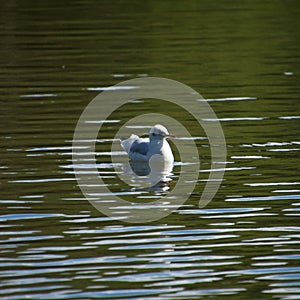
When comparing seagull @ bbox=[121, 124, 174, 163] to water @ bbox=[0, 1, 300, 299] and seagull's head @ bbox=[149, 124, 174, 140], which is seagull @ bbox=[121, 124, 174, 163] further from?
water @ bbox=[0, 1, 300, 299]

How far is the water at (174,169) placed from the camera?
1145 cm

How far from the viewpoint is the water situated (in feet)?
37.6

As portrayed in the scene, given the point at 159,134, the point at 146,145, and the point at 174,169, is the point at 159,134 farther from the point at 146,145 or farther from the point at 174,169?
A: the point at 174,169

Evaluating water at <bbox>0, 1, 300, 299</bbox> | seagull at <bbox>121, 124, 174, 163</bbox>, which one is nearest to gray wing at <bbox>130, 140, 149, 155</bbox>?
seagull at <bbox>121, 124, 174, 163</bbox>

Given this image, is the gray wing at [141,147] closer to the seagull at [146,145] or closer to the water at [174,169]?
the seagull at [146,145]

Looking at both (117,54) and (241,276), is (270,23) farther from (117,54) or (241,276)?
(241,276)

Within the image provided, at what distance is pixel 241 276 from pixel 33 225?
3.18m

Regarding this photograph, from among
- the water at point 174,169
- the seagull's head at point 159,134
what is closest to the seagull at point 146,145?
the seagull's head at point 159,134

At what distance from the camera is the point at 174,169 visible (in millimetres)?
17172

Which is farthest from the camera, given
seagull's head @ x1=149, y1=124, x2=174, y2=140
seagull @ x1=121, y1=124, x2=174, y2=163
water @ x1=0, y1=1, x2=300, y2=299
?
seagull's head @ x1=149, y1=124, x2=174, y2=140

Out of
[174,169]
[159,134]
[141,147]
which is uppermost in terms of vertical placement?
[159,134]

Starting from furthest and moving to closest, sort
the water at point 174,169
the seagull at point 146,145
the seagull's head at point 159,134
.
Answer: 1. the seagull's head at point 159,134
2. the seagull at point 146,145
3. the water at point 174,169

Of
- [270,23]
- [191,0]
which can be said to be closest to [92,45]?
[270,23]

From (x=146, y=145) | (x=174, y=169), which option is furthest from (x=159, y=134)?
(x=174, y=169)
